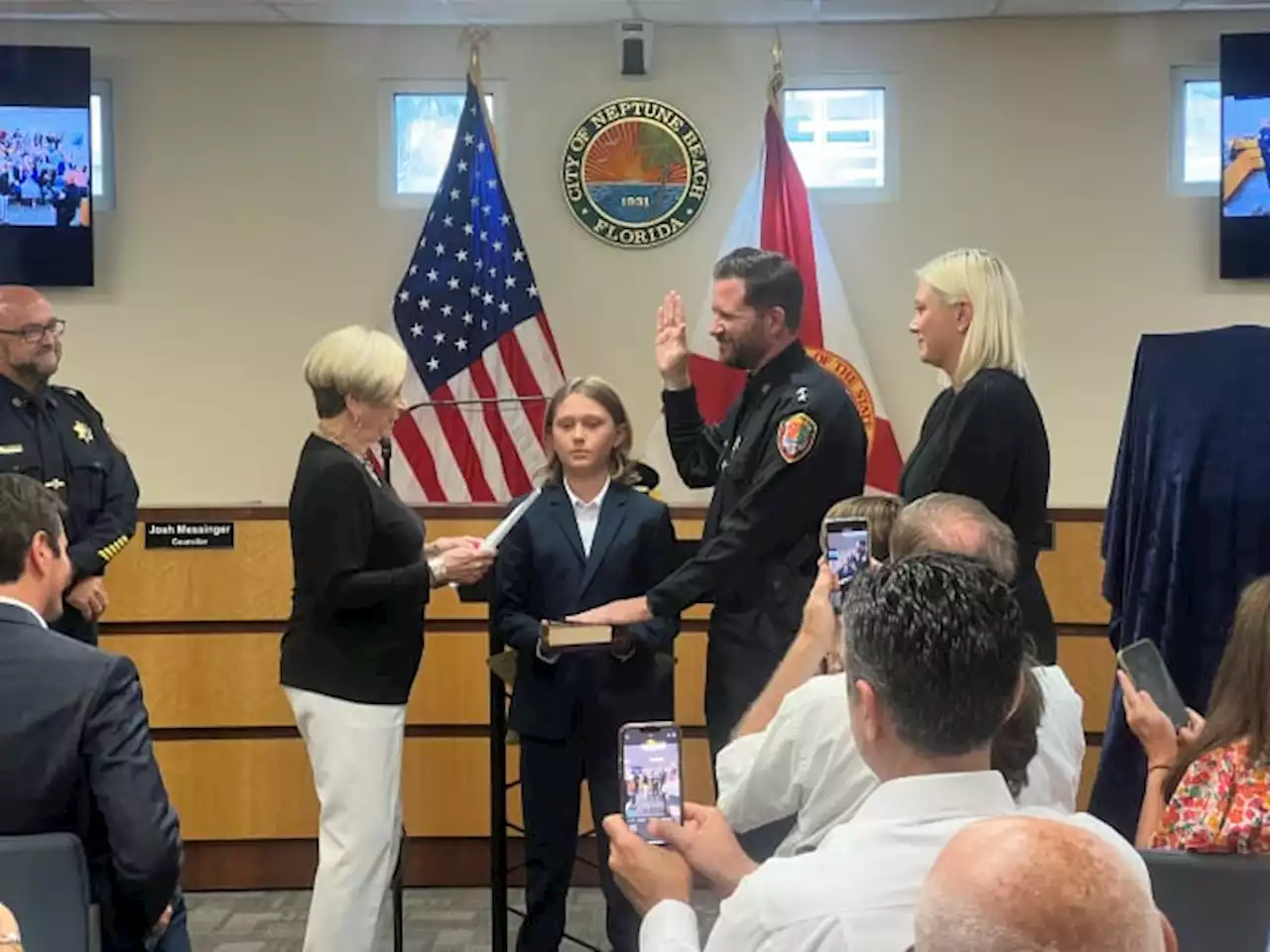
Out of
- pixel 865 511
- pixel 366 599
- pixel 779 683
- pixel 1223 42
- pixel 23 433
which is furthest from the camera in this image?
pixel 1223 42

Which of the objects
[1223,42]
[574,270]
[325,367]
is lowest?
[325,367]

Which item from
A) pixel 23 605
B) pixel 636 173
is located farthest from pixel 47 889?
pixel 636 173

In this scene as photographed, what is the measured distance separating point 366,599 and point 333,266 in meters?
2.75

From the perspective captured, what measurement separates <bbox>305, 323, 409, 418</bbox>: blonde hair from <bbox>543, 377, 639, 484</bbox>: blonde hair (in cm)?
40

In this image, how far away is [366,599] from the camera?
3086 millimetres

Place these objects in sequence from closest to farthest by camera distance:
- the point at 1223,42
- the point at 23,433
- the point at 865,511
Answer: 1. the point at 865,511
2. the point at 23,433
3. the point at 1223,42

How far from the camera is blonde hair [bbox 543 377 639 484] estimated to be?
3.31 m

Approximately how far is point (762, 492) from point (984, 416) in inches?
19.7

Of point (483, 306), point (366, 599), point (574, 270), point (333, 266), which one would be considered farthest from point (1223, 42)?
point (366, 599)

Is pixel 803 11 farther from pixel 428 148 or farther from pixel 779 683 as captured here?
pixel 779 683

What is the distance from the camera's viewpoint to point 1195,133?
5.41 meters

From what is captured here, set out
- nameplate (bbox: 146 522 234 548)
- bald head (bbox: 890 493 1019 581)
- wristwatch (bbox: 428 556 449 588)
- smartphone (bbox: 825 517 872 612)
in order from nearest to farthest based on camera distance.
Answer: bald head (bbox: 890 493 1019 581) → smartphone (bbox: 825 517 872 612) → wristwatch (bbox: 428 556 449 588) → nameplate (bbox: 146 522 234 548)

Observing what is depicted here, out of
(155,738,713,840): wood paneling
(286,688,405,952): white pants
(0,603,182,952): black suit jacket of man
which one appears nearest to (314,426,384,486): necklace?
(286,688,405,952): white pants

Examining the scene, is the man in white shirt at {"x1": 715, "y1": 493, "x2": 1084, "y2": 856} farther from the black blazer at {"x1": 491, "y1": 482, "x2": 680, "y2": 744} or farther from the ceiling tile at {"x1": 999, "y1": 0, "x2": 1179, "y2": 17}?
the ceiling tile at {"x1": 999, "y1": 0, "x2": 1179, "y2": 17}
